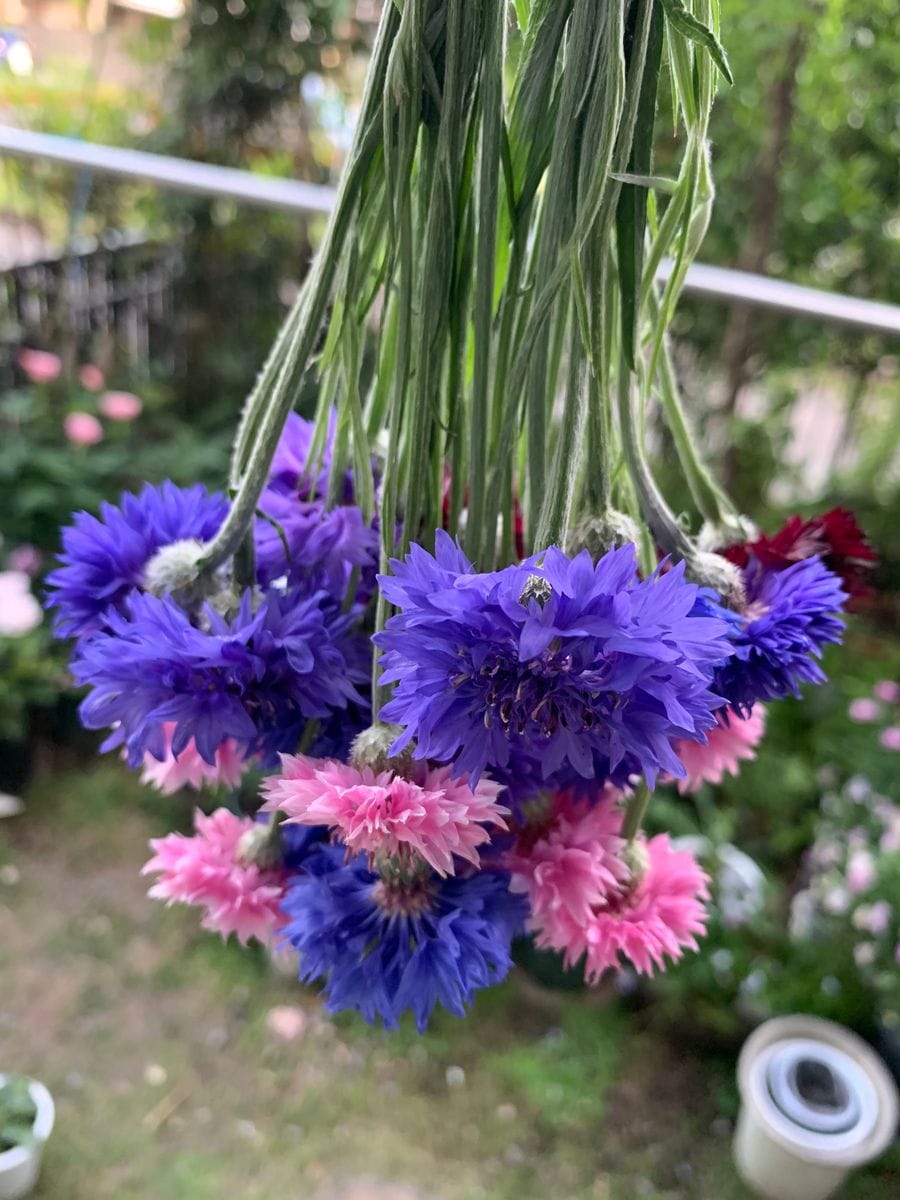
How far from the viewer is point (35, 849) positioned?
1.60 metres

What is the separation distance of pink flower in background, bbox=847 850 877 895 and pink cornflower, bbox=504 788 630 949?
41.3 inches

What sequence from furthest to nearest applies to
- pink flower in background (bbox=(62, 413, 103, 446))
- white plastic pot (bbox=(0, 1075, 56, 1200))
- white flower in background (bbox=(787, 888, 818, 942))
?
pink flower in background (bbox=(62, 413, 103, 446)), white flower in background (bbox=(787, 888, 818, 942)), white plastic pot (bbox=(0, 1075, 56, 1200))

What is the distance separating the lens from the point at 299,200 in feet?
3.54

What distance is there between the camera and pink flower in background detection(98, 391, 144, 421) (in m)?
1.79

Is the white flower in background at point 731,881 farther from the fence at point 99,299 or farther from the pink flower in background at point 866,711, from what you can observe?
the fence at point 99,299

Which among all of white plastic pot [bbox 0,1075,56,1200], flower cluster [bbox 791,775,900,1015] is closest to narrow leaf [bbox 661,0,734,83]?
flower cluster [bbox 791,775,900,1015]

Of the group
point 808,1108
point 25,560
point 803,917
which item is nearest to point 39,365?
point 25,560

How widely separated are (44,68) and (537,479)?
84.0 inches

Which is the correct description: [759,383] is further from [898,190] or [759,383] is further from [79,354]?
[79,354]

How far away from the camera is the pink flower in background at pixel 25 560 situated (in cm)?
163

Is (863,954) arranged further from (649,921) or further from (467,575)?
(467,575)

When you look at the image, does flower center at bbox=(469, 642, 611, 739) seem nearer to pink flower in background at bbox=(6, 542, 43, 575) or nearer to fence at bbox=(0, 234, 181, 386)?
pink flower in background at bbox=(6, 542, 43, 575)

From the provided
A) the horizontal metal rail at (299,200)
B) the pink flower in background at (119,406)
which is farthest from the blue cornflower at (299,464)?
the pink flower in background at (119,406)

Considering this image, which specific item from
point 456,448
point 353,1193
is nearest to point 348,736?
point 456,448
